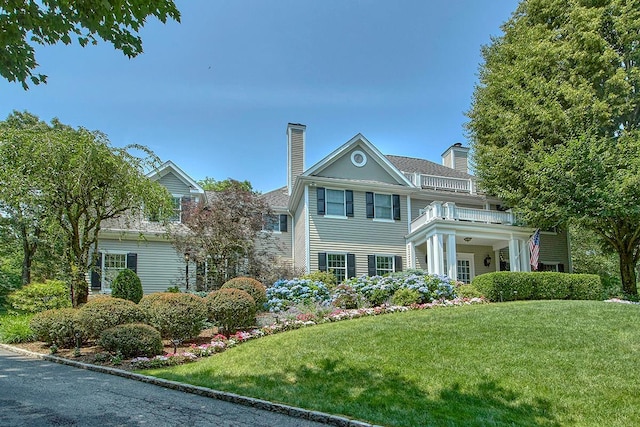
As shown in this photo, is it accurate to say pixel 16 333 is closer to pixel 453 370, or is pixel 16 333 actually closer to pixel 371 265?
pixel 453 370

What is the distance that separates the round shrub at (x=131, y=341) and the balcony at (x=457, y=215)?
11902 mm

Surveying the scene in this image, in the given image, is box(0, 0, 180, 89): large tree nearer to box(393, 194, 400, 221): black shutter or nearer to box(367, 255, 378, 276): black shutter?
box(367, 255, 378, 276): black shutter

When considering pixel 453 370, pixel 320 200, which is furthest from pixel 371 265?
pixel 453 370

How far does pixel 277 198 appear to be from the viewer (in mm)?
21891

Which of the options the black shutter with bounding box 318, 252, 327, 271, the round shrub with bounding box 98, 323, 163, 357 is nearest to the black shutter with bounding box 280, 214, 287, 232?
the black shutter with bounding box 318, 252, 327, 271

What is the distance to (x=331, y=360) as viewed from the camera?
288 inches

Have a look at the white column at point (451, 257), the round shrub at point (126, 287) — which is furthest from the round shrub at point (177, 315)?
the white column at point (451, 257)

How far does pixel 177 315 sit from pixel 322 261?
958 cm

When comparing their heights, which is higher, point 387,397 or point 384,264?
point 384,264

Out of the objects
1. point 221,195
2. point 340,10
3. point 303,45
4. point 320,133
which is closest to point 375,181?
point 320,133

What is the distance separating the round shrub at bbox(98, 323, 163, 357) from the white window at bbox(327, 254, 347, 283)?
10.4 m

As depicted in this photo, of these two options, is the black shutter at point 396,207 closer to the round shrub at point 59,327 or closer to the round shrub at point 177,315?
the round shrub at point 177,315

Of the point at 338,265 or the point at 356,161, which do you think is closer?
the point at 338,265

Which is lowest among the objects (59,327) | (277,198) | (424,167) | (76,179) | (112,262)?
(59,327)
